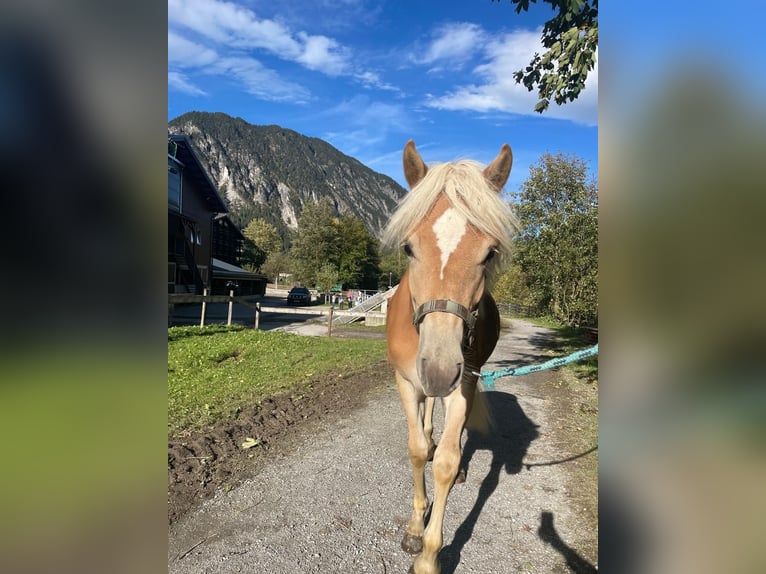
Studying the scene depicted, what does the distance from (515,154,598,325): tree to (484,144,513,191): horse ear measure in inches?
258

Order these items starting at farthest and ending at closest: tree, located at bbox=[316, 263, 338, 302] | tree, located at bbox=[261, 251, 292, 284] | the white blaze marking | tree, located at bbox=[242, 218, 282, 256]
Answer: tree, located at bbox=[242, 218, 282, 256], tree, located at bbox=[261, 251, 292, 284], tree, located at bbox=[316, 263, 338, 302], the white blaze marking

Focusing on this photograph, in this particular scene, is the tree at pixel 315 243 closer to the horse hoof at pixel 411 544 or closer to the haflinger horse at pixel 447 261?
the horse hoof at pixel 411 544

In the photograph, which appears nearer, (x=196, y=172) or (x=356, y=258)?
(x=196, y=172)

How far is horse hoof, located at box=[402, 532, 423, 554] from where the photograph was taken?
2.88 m

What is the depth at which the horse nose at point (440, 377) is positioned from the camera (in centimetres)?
185

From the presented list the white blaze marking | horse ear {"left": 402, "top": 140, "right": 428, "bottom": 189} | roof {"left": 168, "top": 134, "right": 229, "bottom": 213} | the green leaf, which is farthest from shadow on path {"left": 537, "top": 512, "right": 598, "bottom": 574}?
roof {"left": 168, "top": 134, "right": 229, "bottom": 213}

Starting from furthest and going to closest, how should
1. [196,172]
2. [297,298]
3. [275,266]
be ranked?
[275,266] < [297,298] < [196,172]

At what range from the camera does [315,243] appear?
43031 millimetres

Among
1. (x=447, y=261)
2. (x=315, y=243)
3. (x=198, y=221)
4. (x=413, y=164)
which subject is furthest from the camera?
(x=315, y=243)

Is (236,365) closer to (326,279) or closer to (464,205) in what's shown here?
(464,205)

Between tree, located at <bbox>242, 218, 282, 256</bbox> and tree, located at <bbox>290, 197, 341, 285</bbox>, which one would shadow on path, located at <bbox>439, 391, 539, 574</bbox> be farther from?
tree, located at <bbox>242, 218, 282, 256</bbox>

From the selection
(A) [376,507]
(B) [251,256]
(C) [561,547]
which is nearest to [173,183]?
(A) [376,507]

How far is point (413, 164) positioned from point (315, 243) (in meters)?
41.3
